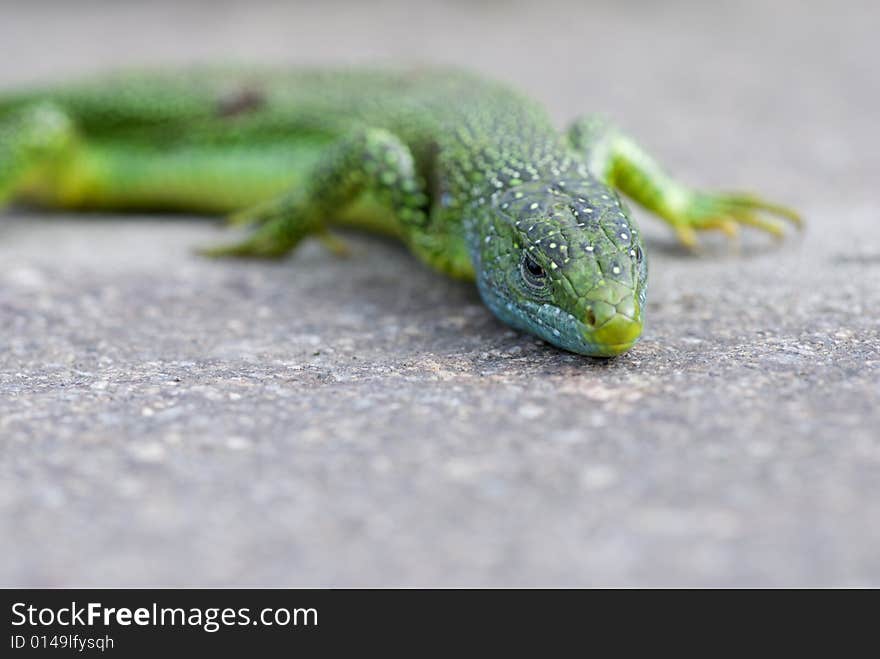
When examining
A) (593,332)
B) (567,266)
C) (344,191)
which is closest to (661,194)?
(344,191)

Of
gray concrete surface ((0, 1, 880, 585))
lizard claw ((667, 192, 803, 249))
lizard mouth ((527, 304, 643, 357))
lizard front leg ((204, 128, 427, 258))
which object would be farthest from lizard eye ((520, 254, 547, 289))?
lizard claw ((667, 192, 803, 249))

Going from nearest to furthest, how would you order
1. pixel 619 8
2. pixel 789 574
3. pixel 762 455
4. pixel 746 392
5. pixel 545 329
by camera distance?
pixel 789 574
pixel 762 455
pixel 746 392
pixel 545 329
pixel 619 8

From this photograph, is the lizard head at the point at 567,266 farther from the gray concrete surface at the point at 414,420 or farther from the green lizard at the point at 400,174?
the gray concrete surface at the point at 414,420

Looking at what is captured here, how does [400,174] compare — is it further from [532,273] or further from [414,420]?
[414,420]

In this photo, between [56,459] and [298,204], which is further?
[298,204]

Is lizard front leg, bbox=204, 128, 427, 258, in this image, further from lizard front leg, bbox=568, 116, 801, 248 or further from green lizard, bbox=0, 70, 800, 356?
lizard front leg, bbox=568, 116, 801, 248
